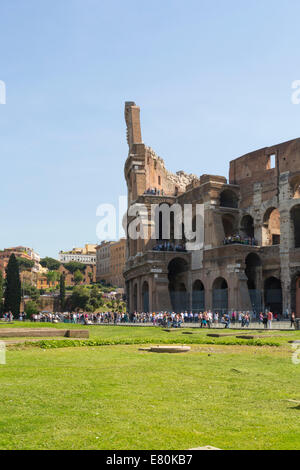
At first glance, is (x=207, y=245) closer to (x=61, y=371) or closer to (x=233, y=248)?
(x=233, y=248)

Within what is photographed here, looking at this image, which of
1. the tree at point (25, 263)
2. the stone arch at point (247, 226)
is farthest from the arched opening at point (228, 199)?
the tree at point (25, 263)

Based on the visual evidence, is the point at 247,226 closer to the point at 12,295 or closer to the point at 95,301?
the point at 12,295

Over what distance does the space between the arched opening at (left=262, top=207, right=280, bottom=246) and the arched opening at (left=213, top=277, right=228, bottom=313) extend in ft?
18.0

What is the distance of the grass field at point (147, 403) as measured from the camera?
6492 millimetres

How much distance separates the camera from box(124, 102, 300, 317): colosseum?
146ft

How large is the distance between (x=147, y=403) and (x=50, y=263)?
181527 mm

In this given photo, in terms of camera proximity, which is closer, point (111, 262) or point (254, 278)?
point (254, 278)

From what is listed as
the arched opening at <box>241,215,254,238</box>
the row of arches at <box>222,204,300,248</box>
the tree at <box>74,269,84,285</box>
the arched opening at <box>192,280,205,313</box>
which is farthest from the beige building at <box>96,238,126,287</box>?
the arched opening at <box>241,215,254,238</box>

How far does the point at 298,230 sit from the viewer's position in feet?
157

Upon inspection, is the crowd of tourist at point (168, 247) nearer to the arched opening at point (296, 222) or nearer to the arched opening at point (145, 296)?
the arched opening at point (145, 296)

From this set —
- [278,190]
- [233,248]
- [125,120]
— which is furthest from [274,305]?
[125,120]

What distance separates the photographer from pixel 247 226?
51.8 m

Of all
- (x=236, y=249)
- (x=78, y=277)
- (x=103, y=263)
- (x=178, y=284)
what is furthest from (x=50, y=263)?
(x=236, y=249)
